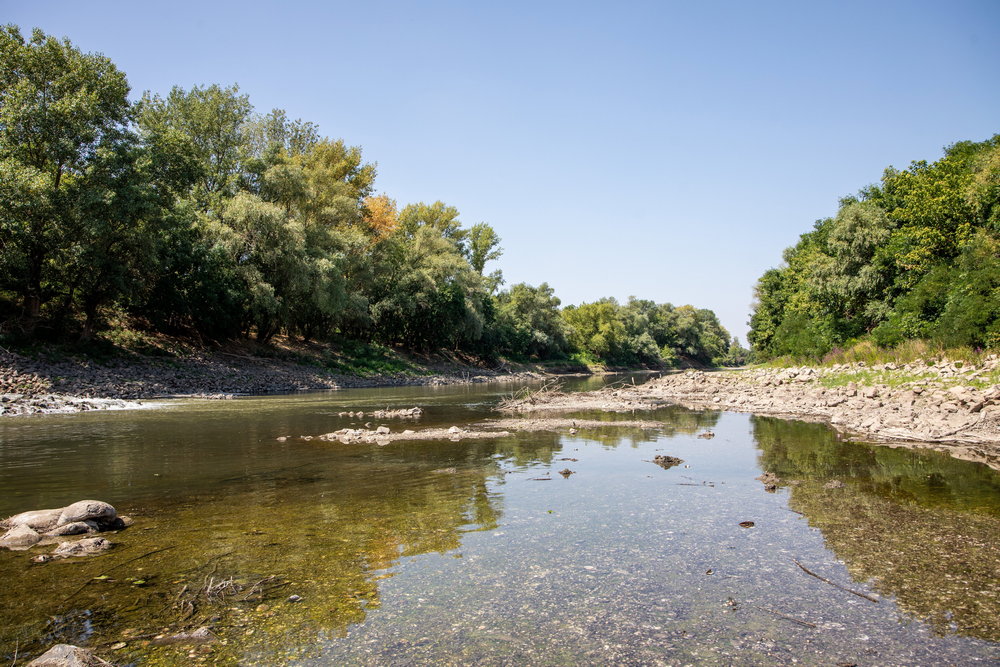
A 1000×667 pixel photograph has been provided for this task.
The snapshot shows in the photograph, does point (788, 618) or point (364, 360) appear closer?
point (788, 618)

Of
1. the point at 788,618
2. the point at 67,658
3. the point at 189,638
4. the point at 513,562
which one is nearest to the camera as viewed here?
the point at 67,658

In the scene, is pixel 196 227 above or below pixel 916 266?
above

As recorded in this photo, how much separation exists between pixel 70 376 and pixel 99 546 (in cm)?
3069

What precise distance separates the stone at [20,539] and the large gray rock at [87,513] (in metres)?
0.47

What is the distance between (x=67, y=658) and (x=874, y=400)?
96.9 feet

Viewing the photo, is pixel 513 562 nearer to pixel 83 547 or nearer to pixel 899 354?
pixel 83 547

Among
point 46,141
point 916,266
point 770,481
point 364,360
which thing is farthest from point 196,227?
point 916,266

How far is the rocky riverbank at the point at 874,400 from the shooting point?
18.7 metres

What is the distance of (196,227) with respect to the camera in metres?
45.3

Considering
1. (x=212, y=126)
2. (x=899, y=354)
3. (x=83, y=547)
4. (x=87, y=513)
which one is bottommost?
(x=83, y=547)

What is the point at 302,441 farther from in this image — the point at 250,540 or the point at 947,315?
the point at 947,315

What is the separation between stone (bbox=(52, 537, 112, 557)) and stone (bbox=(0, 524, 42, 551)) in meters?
0.49

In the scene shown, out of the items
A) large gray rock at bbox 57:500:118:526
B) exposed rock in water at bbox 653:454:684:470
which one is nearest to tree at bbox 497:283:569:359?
exposed rock in water at bbox 653:454:684:470

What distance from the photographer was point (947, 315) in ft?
97.3
